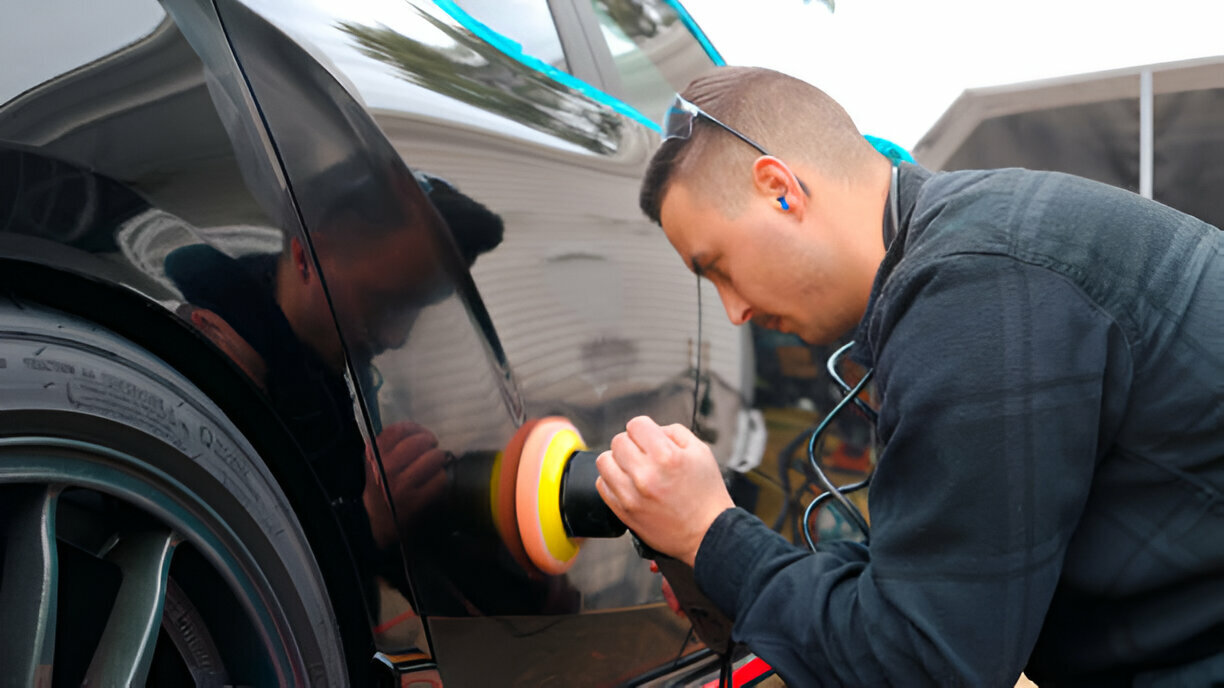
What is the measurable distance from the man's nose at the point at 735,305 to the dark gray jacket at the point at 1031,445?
0.21 m

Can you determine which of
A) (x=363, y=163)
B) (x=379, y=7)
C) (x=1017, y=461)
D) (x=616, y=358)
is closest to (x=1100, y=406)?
(x=1017, y=461)

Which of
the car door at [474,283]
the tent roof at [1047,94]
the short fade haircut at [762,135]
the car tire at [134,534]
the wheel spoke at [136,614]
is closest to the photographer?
the car tire at [134,534]

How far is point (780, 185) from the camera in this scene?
1034 millimetres

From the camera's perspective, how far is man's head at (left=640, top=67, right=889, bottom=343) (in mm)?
1040

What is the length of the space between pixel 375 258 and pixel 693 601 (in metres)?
0.59

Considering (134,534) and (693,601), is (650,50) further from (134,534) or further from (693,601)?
(134,534)

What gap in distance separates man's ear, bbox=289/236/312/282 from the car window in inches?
22.4

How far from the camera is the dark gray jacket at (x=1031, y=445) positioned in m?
0.80

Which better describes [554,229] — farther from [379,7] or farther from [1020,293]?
[1020,293]

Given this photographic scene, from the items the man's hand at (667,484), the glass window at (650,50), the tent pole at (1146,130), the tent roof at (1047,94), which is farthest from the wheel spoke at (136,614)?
the tent pole at (1146,130)

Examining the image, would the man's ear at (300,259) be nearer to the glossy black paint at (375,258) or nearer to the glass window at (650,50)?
the glossy black paint at (375,258)

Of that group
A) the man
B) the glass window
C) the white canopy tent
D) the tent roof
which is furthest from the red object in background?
the white canopy tent

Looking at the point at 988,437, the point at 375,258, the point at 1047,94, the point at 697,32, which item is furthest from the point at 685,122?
the point at 1047,94

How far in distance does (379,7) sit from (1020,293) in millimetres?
751
